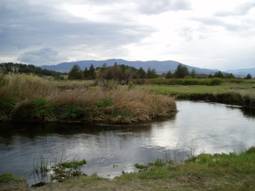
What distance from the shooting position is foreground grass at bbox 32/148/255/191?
866 centimetres

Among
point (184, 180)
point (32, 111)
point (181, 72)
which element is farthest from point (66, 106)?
point (181, 72)

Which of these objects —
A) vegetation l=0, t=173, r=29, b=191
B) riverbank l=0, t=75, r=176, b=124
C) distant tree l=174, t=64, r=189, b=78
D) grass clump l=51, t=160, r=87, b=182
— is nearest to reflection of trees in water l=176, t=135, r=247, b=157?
grass clump l=51, t=160, r=87, b=182

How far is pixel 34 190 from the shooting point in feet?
29.4

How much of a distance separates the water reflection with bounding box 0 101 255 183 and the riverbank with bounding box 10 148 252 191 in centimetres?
205

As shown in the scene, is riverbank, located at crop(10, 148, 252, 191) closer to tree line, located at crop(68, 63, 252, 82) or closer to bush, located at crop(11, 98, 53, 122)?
bush, located at crop(11, 98, 53, 122)

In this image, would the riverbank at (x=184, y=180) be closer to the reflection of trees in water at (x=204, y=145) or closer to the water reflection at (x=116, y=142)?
the water reflection at (x=116, y=142)

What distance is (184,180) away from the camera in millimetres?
9227

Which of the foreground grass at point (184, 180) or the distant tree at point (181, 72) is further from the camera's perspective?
the distant tree at point (181, 72)

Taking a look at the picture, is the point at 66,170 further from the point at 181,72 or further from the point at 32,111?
the point at 181,72

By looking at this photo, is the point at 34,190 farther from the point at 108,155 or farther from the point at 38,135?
the point at 38,135

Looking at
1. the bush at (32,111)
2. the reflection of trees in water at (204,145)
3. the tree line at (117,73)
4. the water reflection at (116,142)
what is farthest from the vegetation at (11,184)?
the tree line at (117,73)

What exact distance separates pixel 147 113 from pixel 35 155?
43.1ft

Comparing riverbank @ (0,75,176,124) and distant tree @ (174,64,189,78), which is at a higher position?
distant tree @ (174,64,189,78)

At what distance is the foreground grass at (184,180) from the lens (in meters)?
8.66
